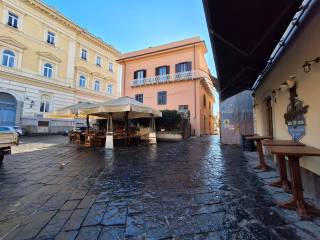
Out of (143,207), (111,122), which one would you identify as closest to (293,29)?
(143,207)

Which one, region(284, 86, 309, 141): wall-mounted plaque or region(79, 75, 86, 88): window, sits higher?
region(79, 75, 86, 88): window

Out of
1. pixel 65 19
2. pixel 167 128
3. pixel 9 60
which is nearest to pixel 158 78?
pixel 167 128

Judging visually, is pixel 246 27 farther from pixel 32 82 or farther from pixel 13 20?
pixel 13 20

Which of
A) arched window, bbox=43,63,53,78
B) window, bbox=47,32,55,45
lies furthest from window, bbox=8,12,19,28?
arched window, bbox=43,63,53,78

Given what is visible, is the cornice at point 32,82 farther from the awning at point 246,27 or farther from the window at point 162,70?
the awning at point 246,27

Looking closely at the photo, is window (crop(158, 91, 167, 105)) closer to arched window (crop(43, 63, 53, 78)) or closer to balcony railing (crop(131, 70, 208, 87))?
balcony railing (crop(131, 70, 208, 87))

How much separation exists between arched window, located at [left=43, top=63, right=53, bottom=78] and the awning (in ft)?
59.6

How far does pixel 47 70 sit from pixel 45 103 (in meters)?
3.35

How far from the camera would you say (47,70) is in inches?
691

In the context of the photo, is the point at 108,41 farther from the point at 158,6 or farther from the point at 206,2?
the point at 206,2

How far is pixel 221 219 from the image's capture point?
212 cm

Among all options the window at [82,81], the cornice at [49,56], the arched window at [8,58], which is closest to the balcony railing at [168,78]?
the window at [82,81]

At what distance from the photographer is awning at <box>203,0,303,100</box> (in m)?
2.43

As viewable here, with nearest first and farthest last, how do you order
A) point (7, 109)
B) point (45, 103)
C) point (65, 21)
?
point (7, 109), point (45, 103), point (65, 21)
